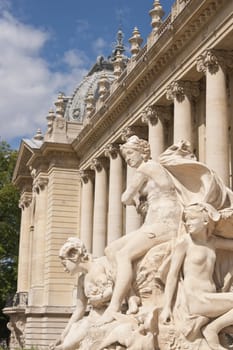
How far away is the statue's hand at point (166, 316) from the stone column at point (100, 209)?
27.4m

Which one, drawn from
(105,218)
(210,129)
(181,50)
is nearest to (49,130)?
(105,218)

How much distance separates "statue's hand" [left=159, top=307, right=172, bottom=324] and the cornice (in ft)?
51.5

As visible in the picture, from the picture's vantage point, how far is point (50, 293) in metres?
38.2

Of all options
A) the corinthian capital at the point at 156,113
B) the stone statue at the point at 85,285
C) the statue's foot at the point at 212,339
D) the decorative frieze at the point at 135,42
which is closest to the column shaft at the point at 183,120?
the corinthian capital at the point at 156,113

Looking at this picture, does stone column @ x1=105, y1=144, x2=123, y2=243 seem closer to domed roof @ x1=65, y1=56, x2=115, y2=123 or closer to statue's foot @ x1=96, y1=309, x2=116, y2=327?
domed roof @ x1=65, y1=56, x2=115, y2=123

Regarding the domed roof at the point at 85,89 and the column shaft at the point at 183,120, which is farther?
the domed roof at the point at 85,89

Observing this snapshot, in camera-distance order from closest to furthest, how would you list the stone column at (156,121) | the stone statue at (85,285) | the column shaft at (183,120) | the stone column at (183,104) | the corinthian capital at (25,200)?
the stone statue at (85,285) → the column shaft at (183,120) → the stone column at (183,104) → the stone column at (156,121) → the corinthian capital at (25,200)

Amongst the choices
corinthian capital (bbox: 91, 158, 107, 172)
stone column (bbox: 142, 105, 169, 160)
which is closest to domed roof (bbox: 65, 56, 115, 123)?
corinthian capital (bbox: 91, 158, 107, 172)

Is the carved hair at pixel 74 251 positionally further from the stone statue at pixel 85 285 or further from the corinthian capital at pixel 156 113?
the corinthian capital at pixel 156 113

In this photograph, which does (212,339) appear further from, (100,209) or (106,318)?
(100,209)

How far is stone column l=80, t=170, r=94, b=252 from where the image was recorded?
38.1 m

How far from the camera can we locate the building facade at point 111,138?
21469 millimetres

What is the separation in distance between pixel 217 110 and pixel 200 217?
47.5 feet

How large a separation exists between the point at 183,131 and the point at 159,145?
2.90 meters
